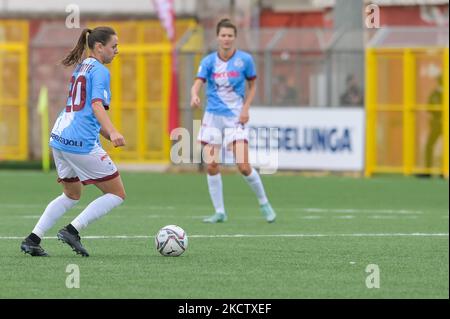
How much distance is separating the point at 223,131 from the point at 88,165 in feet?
15.9

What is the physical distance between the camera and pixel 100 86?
1037cm

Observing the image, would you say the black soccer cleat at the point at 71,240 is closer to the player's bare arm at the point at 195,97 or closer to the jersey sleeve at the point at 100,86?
the jersey sleeve at the point at 100,86

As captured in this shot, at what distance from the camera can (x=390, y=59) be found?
2523cm

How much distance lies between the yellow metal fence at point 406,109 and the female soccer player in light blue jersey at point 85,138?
14.7 meters

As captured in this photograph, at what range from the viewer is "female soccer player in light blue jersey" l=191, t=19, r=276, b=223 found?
15.1 m

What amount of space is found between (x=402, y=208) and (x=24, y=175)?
31.5 ft

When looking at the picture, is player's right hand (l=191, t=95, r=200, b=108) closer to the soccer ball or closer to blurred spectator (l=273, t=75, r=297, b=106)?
the soccer ball

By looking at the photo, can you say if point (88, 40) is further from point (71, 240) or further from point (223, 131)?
point (223, 131)

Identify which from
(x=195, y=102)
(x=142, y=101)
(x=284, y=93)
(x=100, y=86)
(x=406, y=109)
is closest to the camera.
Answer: (x=100, y=86)

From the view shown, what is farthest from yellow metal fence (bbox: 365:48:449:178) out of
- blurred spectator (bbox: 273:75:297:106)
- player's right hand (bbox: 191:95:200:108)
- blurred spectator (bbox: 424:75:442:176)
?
player's right hand (bbox: 191:95:200:108)

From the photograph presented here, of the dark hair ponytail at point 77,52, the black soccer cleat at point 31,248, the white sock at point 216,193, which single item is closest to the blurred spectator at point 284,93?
the white sock at point 216,193

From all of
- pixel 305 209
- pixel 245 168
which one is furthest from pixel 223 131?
pixel 305 209

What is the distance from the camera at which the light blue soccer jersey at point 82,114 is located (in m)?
10.4
